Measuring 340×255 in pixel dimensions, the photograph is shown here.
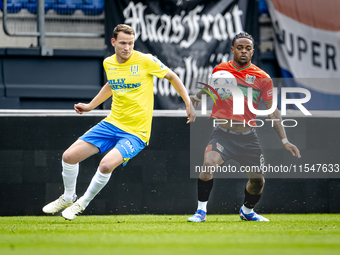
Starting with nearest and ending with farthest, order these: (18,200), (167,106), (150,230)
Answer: (150,230) < (18,200) < (167,106)

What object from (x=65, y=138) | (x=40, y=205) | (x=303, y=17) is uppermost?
(x=303, y=17)

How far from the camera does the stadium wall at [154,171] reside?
6.50 meters

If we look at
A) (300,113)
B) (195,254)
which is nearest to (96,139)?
(195,254)

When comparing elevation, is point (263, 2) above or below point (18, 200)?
above

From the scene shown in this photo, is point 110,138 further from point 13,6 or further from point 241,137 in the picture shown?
point 13,6

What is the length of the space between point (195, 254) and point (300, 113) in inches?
168

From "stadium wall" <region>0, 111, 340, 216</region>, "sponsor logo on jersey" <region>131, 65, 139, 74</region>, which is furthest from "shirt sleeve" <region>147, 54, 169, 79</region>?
"stadium wall" <region>0, 111, 340, 216</region>

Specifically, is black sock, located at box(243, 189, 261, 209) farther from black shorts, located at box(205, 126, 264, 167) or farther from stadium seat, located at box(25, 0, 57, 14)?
stadium seat, located at box(25, 0, 57, 14)

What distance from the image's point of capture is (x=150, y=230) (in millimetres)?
4496

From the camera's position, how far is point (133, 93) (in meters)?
5.34

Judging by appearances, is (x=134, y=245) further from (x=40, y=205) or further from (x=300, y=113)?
(x=300, y=113)

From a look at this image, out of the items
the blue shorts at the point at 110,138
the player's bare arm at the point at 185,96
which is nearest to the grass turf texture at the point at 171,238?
the blue shorts at the point at 110,138

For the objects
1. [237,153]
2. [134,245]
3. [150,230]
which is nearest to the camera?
[134,245]

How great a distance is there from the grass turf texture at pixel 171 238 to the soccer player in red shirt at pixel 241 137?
65 centimetres
